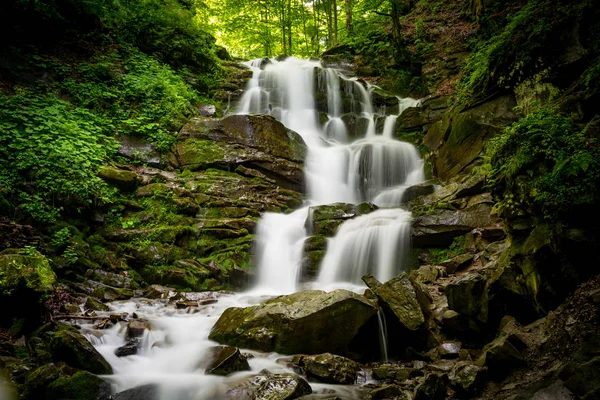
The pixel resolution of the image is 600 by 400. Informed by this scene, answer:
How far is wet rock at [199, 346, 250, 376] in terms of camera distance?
4379 millimetres

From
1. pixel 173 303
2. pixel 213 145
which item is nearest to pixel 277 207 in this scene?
pixel 213 145

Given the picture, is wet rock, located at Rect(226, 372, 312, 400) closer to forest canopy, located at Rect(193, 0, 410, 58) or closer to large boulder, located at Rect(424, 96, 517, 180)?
large boulder, located at Rect(424, 96, 517, 180)

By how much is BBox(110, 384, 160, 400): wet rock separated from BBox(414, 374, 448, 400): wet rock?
2.84 m

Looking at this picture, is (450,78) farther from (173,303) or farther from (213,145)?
(173,303)

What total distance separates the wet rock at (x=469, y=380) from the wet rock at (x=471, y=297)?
1.17 m

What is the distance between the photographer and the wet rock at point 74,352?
395 centimetres

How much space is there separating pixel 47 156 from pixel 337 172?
8136 millimetres

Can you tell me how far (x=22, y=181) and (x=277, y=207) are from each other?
230 inches

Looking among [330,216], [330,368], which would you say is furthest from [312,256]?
[330,368]

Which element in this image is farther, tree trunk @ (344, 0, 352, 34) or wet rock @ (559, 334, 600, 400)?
tree trunk @ (344, 0, 352, 34)

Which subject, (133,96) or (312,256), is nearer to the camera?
(312,256)

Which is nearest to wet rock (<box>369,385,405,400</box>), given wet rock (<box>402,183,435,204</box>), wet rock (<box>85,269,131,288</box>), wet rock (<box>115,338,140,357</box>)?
wet rock (<box>115,338,140,357</box>)

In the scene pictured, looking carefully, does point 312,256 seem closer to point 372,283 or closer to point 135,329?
point 372,283

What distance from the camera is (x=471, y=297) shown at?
4895 millimetres
